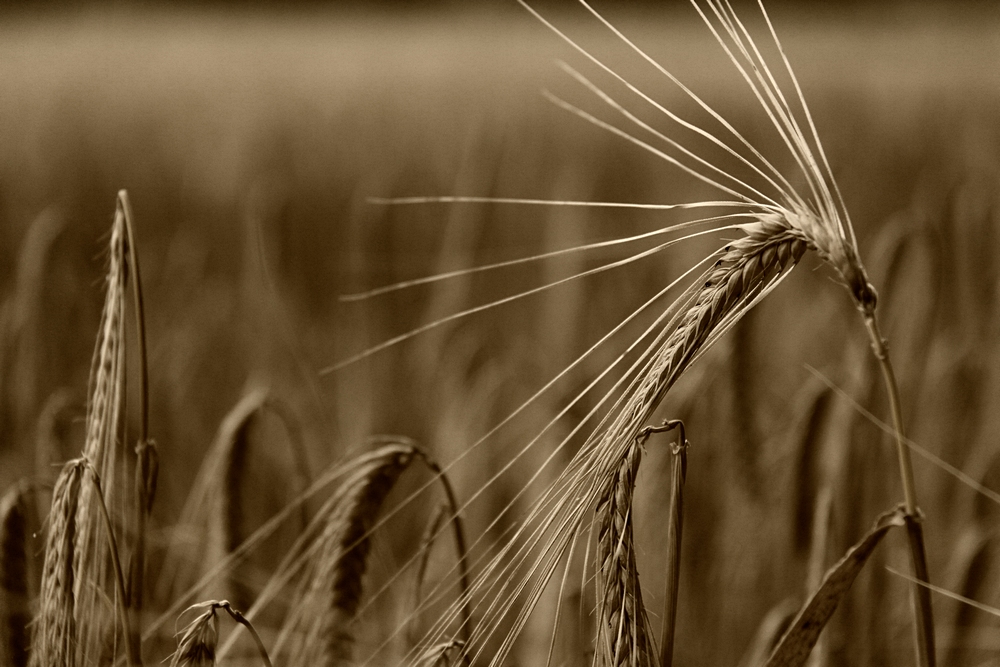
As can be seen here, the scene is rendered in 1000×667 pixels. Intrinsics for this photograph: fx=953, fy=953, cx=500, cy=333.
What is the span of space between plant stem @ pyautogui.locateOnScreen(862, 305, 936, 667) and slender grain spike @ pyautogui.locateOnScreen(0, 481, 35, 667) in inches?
17.2

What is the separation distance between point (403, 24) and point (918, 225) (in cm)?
458

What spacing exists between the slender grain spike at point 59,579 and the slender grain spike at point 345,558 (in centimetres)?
14

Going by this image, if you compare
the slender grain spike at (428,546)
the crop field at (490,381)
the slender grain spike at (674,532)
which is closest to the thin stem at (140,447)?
the crop field at (490,381)

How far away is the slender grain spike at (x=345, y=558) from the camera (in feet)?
1.81

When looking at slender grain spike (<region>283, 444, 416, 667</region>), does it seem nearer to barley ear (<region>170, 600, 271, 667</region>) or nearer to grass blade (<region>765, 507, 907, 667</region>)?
barley ear (<region>170, 600, 271, 667</region>)

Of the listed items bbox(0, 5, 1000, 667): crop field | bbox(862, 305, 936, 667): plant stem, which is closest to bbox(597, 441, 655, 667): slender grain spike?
bbox(0, 5, 1000, 667): crop field

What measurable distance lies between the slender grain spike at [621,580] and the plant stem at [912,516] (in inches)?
4.0

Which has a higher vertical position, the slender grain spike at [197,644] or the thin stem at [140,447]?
the thin stem at [140,447]

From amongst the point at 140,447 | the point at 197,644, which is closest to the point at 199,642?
the point at 197,644

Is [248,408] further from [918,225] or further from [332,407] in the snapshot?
[332,407]

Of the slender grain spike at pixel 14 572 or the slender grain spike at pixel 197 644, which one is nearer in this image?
the slender grain spike at pixel 197 644

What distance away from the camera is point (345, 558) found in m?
0.58

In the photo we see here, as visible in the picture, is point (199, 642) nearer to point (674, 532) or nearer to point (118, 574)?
point (118, 574)

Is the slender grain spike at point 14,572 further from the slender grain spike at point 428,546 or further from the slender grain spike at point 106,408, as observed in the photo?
the slender grain spike at point 428,546
